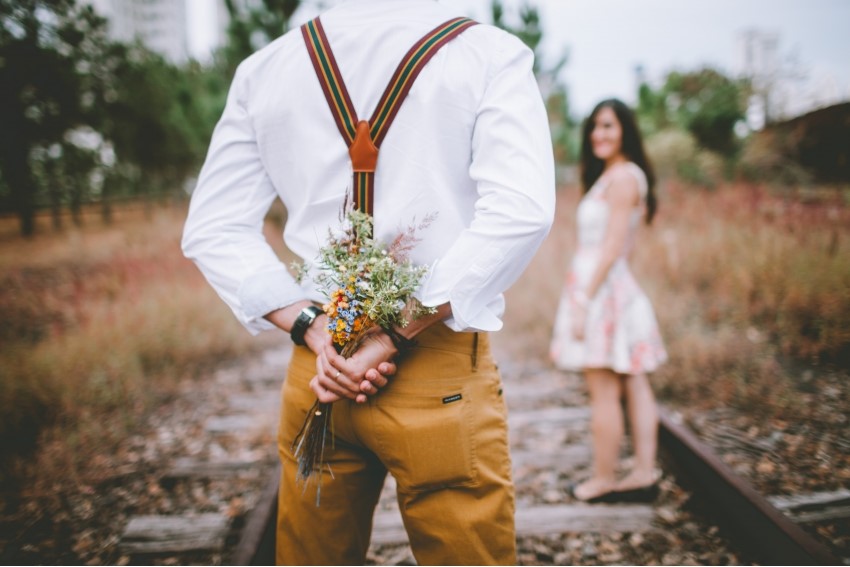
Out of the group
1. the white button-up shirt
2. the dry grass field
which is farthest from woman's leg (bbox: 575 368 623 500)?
the white button-up shirt

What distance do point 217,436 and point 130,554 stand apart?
1241 millimetres

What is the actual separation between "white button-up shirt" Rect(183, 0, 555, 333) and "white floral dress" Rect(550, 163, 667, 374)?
1.70 m

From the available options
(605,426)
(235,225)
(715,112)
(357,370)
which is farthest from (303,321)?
(715,112)

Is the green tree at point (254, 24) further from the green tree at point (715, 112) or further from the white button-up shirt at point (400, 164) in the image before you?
the green tree at point (715, 112)

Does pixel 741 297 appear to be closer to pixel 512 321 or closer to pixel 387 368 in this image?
pixel 512 321

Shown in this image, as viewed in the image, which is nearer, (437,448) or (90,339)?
(437,448)

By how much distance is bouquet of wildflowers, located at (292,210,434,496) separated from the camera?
1.18m

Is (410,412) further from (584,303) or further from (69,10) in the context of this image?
(69,10)

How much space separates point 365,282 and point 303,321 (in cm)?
27

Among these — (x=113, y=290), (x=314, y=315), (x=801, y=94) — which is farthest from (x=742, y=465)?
(x=113, y=290)

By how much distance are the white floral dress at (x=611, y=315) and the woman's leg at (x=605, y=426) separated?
0.43 feet

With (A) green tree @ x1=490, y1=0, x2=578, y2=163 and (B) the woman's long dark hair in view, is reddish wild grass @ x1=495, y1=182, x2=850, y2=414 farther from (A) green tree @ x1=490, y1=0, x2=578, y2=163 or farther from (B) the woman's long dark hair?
(A) green tree @ x1=490, y1=0, x2=578, y2=163

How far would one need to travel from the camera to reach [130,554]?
2.55 m

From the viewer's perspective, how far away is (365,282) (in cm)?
119
